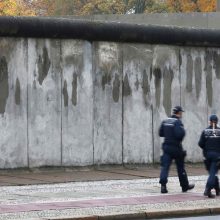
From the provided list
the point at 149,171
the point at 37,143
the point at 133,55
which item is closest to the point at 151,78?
the point at 133,55

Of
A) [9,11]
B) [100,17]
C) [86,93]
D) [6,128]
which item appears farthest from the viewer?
[9,11]

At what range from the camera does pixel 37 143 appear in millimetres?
22062

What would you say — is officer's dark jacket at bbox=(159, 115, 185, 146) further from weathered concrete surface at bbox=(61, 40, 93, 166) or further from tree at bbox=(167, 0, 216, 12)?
tree at bbox=(167, 0, 216, 12)

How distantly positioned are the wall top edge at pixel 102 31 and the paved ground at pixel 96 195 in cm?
343

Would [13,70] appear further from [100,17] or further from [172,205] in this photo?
[100,17]

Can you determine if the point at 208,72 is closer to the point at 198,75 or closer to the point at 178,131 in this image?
the point at 198,75

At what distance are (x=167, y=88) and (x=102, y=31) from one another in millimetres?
2776

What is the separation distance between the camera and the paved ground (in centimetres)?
1508

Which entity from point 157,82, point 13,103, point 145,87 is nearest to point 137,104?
point 145,87

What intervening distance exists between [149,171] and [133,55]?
3.18 meters

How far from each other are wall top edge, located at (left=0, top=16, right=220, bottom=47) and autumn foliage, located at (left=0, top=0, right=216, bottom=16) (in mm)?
30606

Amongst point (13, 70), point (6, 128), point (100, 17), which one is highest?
point (100, 17)

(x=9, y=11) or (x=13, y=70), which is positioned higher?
(x=9, y=11)

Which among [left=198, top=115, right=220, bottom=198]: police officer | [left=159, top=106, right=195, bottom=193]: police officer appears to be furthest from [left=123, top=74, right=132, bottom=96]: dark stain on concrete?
[left=198, top=115, right=220, bottom=198]: police officer
